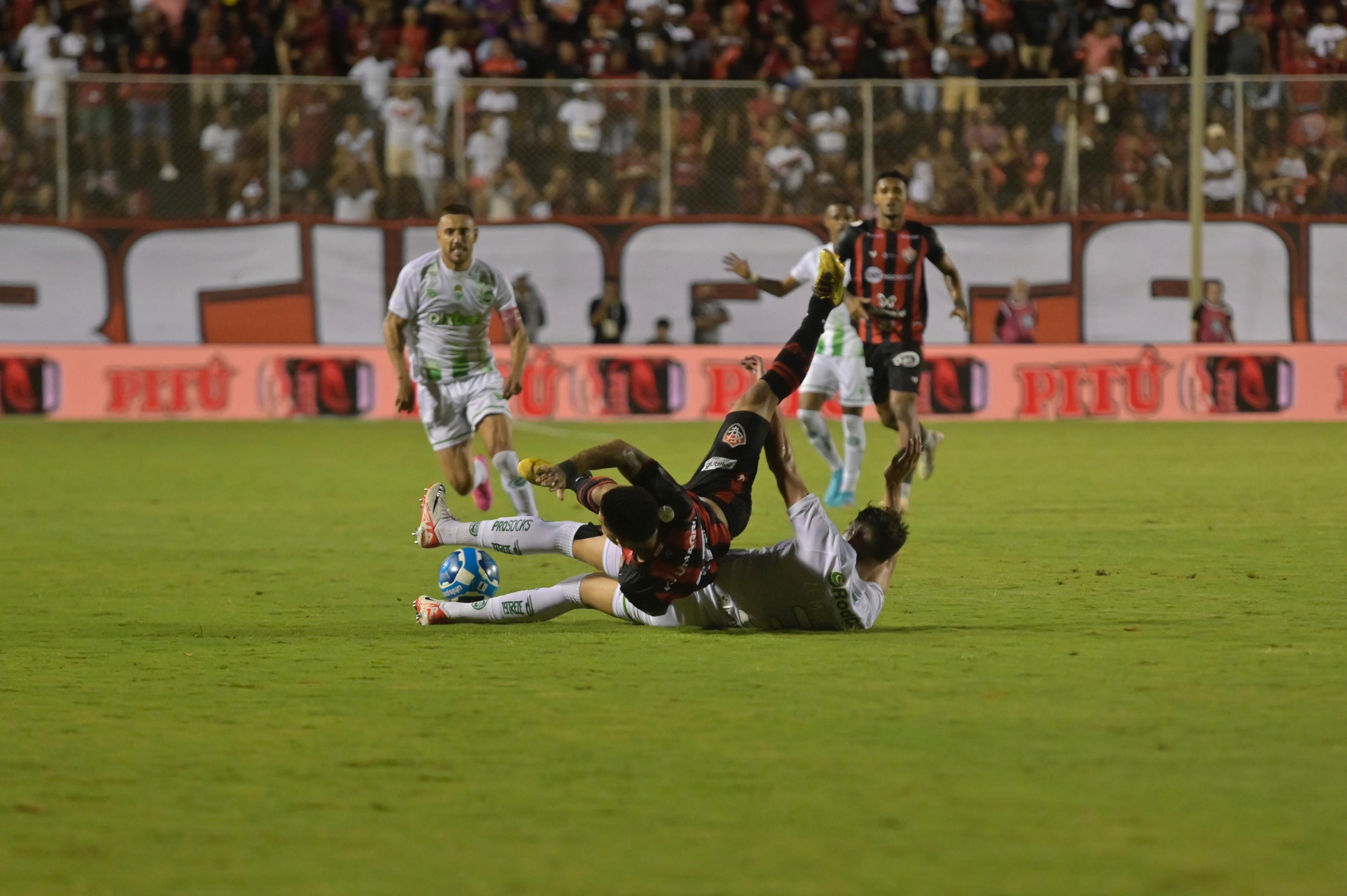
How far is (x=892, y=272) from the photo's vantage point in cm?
1271

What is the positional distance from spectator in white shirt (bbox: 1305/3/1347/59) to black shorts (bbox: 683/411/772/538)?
1980 cm

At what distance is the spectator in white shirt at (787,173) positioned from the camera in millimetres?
23766

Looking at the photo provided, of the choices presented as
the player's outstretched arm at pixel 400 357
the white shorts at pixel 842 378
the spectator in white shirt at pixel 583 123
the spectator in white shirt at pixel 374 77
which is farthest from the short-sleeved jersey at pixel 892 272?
the spectator in white shirt at pixel 374 77

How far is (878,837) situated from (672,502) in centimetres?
270

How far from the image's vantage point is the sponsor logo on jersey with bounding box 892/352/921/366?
495 inches

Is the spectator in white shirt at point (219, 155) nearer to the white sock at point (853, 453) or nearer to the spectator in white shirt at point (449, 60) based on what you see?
the spectator in white shirt at point (449, 60)

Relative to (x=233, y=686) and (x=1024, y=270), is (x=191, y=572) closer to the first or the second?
(x=233, y=686)

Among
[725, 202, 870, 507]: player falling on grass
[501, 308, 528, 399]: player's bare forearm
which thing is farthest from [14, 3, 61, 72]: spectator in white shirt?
[501, 308, 528, 399]: player's bare forearm

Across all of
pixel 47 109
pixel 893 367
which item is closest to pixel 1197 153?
pixel 893 367

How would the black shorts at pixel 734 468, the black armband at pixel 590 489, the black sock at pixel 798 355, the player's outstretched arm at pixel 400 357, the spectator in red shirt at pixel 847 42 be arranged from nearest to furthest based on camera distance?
the black armband at pixel 590 489 < the black shorts at pixel 734 468 < the black sock at pixel 798 355 < the player's outstretched arm at pixel 400 357 < the spectator in red shirt at pixel 847 42

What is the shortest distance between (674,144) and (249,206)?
5913 millimetres

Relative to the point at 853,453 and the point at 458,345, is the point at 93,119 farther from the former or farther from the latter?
the point at 853,453

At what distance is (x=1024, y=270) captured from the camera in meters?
24.3

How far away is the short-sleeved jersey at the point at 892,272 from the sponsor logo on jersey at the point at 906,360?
13cm
